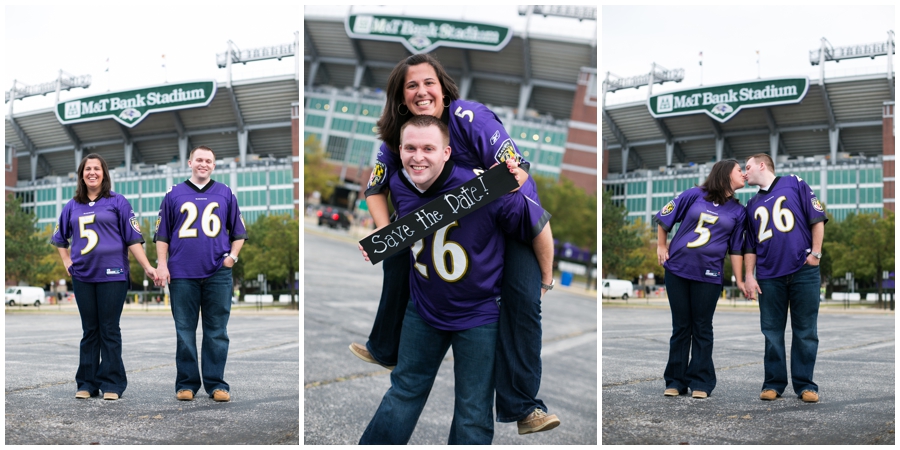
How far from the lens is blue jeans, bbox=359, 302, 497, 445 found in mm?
3043

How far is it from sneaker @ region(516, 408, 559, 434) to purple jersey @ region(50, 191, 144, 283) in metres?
2.51

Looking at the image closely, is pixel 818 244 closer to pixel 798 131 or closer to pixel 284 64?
pixel 798 131

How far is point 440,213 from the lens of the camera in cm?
291

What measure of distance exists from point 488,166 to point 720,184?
77.8 inches

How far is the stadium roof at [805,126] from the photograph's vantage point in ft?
14.9

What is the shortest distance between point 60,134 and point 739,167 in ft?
13.6

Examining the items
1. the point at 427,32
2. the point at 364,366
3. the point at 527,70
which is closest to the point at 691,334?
the point at 364,366

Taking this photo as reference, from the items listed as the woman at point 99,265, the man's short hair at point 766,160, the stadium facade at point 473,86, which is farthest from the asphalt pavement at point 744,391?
the stadium facade at point 473,86

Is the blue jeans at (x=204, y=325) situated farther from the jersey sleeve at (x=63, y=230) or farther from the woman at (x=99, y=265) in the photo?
the jersey sleeve at (x=63, y=230)

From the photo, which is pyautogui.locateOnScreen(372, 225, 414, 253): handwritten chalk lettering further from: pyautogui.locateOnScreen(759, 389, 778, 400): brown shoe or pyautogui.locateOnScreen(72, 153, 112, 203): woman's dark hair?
pyautogui.locateOnScreen(759, 389, 778, 400): brown shoe

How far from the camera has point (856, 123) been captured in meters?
4.65

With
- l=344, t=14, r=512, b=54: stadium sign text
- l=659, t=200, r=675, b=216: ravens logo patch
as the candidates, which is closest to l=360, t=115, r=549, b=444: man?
l=659, t=200, r=675, b=216: ravens logo patch

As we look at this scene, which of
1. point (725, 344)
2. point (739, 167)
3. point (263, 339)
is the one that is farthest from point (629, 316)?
point (263, 339)

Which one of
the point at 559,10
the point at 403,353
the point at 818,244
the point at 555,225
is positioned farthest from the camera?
the point at 559,10
